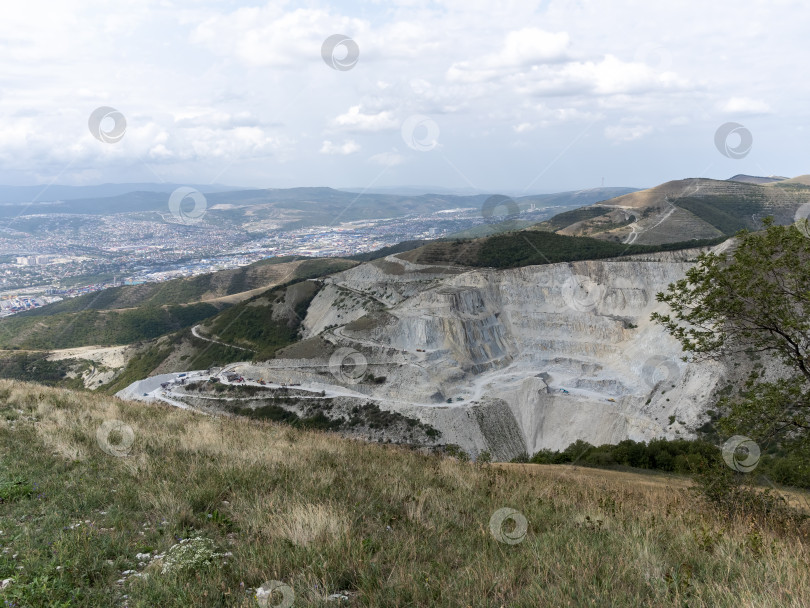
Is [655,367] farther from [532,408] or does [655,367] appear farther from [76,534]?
[76,534]

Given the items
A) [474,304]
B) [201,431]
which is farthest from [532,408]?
[201,431]

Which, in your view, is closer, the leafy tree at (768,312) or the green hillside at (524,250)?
the leafy tree at (768,312)

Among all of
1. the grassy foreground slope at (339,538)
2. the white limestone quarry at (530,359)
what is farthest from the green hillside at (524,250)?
the grassy foreground slope at (339,538)

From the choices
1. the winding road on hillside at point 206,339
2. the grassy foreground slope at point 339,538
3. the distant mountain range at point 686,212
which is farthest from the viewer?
the distant mountain range at point 686,212
